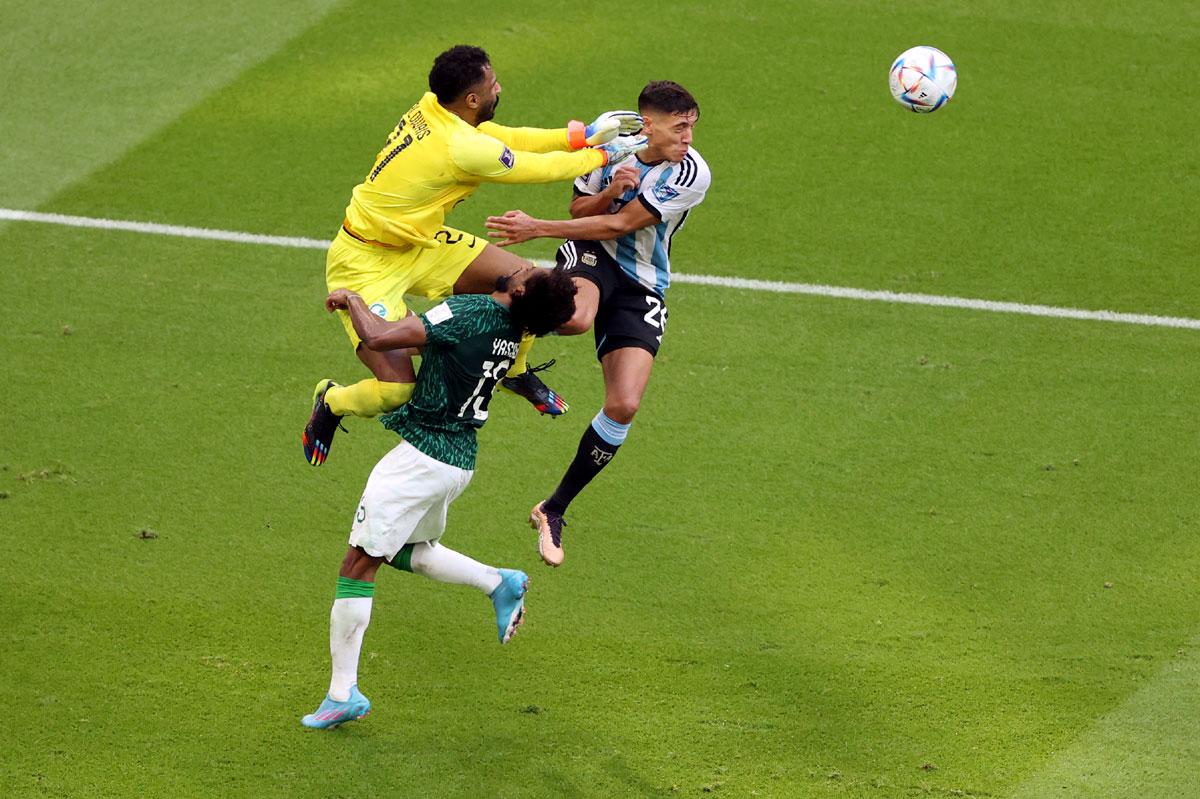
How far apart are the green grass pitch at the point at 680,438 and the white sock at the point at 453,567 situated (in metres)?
0.68

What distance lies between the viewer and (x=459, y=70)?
27.7 ft

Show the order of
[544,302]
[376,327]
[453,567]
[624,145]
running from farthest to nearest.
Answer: [624,145]
[453,567]
[376,327]
[544,302]

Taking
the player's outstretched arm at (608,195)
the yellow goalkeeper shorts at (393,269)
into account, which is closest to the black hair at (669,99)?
the player's outstretched arm at (608,195)

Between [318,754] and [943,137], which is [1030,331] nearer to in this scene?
[943,137]

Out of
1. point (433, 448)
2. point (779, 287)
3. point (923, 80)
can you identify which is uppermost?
point (923, 80)

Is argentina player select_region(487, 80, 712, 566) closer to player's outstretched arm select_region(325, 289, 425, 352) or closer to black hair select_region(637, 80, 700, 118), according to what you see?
→ black hair select_region(637, 80, 700, 118)

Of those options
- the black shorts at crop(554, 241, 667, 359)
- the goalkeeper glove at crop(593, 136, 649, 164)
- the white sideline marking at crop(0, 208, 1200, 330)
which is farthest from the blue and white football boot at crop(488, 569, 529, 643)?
the white sideline marking at crop(0, 208, 1200, 330)

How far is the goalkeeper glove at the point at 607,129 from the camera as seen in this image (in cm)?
880

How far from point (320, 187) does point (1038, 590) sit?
6916 mm

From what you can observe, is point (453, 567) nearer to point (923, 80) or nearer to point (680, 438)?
point (680, 438)

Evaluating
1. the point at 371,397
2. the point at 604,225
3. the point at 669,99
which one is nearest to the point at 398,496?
the point at 371,397

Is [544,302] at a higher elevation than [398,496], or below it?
higher

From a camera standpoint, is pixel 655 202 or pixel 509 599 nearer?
pixel 509 599

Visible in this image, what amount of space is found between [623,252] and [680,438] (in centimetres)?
172
